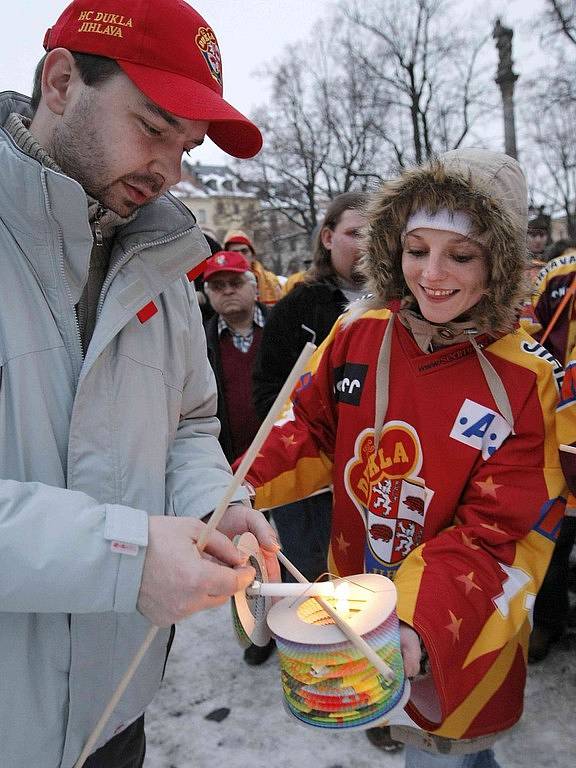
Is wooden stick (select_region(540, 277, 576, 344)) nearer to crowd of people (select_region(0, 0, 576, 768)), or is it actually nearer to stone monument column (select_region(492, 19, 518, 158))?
crowd of people (select_region(0, 0, 576, 768))

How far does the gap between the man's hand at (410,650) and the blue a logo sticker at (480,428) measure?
51 cm

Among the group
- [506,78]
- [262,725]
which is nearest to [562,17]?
[506,78]

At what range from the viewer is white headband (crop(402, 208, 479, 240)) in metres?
1.70

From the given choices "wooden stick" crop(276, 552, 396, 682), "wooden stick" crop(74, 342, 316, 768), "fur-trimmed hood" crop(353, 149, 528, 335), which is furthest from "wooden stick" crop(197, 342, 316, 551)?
"fur-trimmed hood" crop(353, 149, 528, 335)

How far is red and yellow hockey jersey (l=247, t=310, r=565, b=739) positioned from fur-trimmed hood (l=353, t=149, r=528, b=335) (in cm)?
10

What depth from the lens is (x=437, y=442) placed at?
170 cm

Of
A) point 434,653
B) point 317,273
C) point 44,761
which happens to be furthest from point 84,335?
point 317,273

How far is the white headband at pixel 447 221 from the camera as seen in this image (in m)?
1.70

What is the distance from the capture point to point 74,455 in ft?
4.13

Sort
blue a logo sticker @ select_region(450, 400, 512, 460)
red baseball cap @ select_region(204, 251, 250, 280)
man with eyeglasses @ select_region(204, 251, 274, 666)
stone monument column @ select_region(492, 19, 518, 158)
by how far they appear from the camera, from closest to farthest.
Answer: blue a logo sticker @ select_region(450, 400, 512, 460) → man with eyeglasses @ select_region(204, 251, 274, 666) → red baseball cap @ select_region(204, 251, 250, 280) → stone monument column @ select_region(492, 19, 518, 158)

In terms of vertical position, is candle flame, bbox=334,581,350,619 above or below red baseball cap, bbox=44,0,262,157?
below

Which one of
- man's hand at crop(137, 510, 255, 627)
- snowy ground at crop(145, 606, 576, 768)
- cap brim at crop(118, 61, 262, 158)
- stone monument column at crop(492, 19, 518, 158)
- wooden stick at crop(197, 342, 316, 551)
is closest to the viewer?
wooden stick at crop(197, 342, 316, 551)

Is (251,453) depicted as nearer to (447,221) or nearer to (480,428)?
(480,428)

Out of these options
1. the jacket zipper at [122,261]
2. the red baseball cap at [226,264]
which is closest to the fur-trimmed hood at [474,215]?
the jacket zipper at [122,261]
